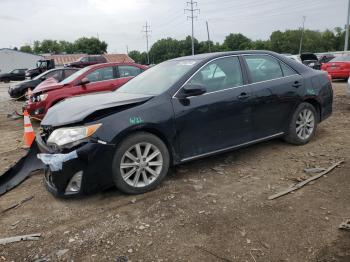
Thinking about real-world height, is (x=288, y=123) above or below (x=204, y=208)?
above

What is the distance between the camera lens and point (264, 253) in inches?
116

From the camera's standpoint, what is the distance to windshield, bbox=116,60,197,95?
4.66 metres

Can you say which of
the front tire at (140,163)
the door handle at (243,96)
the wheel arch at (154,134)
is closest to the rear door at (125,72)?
the door handle at (243,96)

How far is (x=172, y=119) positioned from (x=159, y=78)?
941mm

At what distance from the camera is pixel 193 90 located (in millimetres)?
4363

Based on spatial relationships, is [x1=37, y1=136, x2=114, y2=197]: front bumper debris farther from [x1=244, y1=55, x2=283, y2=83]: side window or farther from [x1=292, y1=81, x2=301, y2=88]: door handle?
[x1=292, y1=81, x2=301, y2=88]: door handle

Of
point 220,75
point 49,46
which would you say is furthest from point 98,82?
point 49,46

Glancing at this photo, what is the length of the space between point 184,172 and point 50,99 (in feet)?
18.3

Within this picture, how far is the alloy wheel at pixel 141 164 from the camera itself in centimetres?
407

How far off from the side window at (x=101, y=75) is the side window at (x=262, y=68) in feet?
18.1

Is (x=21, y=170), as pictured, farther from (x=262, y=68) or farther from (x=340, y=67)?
(x=340, y=67)

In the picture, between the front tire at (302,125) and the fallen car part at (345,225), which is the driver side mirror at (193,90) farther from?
the fallen car part at (345,225)

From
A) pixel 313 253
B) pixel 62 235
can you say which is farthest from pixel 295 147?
pixel 62 235

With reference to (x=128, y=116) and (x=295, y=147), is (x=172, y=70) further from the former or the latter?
(x=295, y=147)
